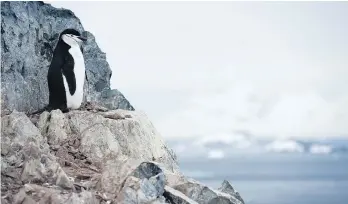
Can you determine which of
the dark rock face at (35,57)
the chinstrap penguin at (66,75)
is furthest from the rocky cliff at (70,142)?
the chinstrap penguin at (66,75)

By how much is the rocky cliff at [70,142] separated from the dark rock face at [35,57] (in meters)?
0.02

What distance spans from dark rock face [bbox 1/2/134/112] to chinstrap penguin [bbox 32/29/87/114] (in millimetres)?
401

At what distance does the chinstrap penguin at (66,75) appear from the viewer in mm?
12219

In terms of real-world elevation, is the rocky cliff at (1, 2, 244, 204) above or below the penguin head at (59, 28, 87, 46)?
below

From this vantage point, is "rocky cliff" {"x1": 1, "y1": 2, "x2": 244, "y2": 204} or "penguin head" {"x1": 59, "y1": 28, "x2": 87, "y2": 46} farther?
"penguin head" {"x1": 59, "y1": 28, "x2": 87, "y2": 46}

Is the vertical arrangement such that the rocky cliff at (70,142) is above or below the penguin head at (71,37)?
below

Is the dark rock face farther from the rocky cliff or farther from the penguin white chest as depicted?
the penguin white chest

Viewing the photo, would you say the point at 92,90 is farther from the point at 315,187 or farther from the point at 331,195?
the point at 315,187

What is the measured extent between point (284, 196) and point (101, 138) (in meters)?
46.6

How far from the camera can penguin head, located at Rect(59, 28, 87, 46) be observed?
12.4 metres

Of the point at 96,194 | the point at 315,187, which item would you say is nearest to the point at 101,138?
the point at 96,194

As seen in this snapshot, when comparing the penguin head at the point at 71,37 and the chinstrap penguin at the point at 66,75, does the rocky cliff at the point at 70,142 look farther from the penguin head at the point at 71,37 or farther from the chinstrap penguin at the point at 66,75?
the penguin head at the point at 71,37

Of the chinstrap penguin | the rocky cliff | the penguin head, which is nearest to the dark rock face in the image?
the rocky cliff

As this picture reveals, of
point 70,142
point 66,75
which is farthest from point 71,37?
point 70,142
